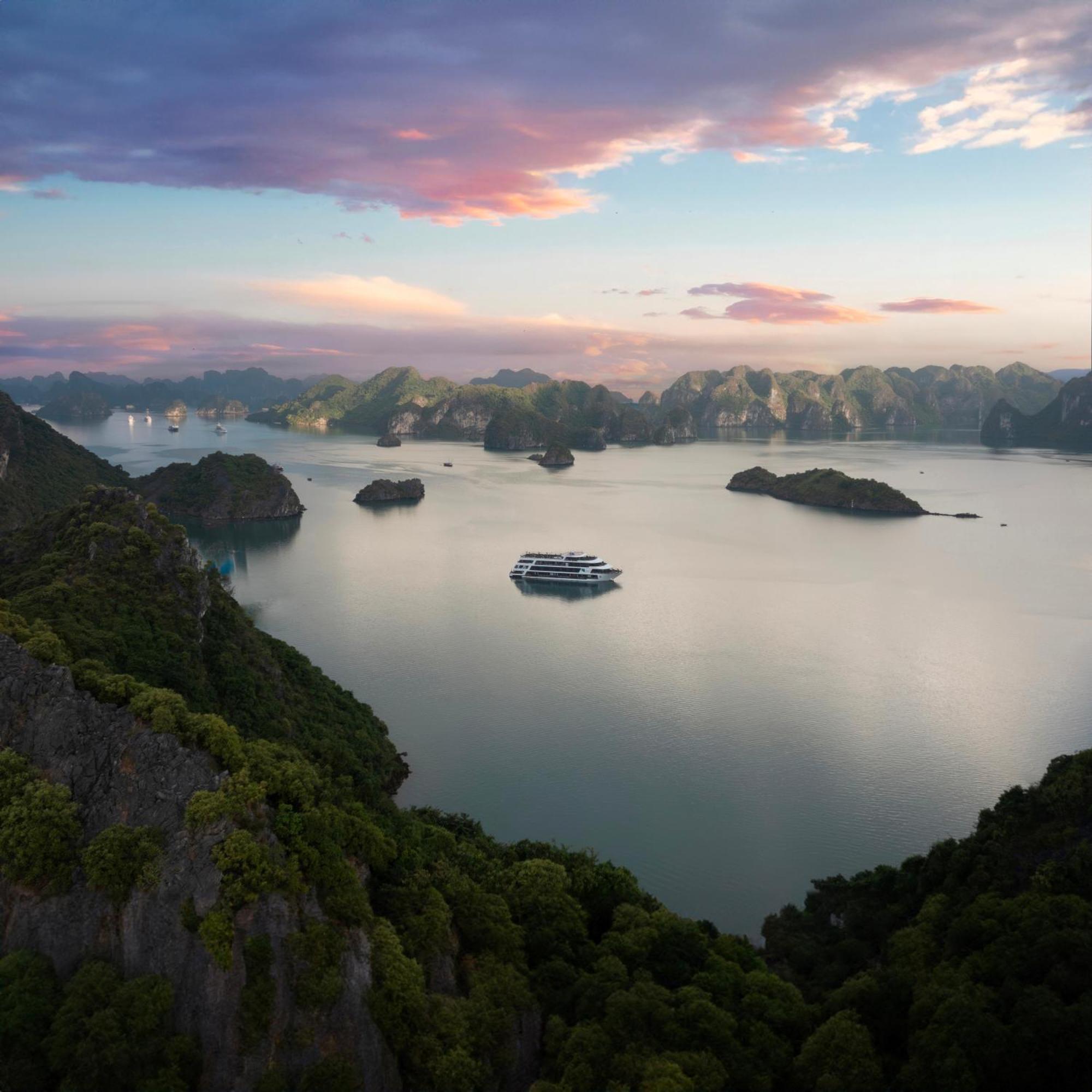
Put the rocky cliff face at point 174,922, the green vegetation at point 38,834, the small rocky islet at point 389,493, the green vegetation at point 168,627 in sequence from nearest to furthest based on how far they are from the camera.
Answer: the rocky cliff face at point 174,922, the green vegetation at point 38,834, the green vegetation at point 168,627, the small rocky islet at point 389,493

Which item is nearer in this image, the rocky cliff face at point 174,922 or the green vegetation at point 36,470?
the rocky cliff face at point 174,922

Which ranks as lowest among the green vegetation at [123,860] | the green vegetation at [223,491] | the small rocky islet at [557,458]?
the green vegetation at [123,860]

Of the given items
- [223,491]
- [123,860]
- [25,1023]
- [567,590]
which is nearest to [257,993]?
[123,860]

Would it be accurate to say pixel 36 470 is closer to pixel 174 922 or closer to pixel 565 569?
pixel 565 569

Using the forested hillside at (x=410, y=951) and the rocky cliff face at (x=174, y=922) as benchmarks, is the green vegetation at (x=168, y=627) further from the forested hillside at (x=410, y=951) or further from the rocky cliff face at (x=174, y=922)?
the forested hillside at (x=410, y=951)

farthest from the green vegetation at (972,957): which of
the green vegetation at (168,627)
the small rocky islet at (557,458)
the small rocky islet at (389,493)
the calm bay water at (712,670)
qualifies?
the small rocky islet at (557,458)
